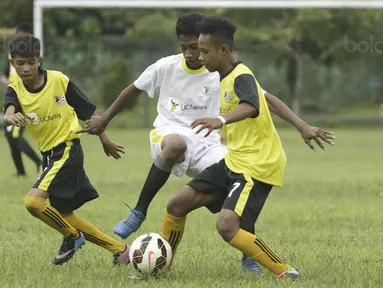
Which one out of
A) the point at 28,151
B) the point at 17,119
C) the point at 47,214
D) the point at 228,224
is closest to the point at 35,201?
the point at 47,214

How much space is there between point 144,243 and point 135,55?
25547 millimetres

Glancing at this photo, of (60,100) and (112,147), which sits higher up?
(60,100)

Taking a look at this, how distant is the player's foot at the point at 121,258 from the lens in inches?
260

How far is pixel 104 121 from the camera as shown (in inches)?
261

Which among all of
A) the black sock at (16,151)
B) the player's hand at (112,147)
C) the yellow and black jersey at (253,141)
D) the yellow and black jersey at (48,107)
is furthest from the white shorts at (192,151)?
the black sock at (16,151)

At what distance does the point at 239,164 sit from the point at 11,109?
5.47ft

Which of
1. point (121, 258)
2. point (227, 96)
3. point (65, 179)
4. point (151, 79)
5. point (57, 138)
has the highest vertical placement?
point (227, 96)

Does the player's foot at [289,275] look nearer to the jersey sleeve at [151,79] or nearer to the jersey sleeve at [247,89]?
the jersey sleeve at [247,89]

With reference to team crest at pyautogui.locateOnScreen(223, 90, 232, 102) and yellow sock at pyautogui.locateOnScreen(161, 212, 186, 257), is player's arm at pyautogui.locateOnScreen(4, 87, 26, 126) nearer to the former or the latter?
yellow sock at pyautogui.locateOnScreen(161, 212, 186, 257)

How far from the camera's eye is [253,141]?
5961 mm

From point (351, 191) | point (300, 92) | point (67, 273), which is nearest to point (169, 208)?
point (67, 273)

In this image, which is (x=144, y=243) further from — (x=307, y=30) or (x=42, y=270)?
(x=307, y=30)

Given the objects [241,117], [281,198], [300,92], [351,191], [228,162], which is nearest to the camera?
[241,117]

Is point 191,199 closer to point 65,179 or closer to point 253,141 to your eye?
point 253,141
